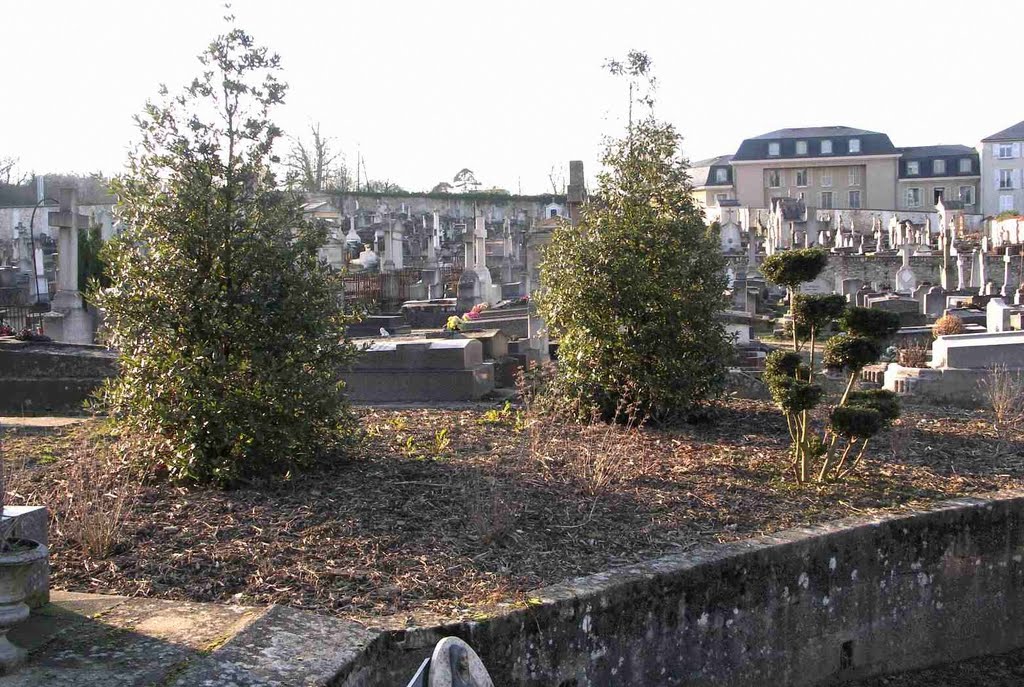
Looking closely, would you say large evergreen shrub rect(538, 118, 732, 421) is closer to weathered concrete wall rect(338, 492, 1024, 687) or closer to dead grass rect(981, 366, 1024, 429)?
dead grass rect(981, 366, 1024, 429)

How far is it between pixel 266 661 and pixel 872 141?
81496 millimetres

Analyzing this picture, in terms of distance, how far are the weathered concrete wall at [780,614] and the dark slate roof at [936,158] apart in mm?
76753

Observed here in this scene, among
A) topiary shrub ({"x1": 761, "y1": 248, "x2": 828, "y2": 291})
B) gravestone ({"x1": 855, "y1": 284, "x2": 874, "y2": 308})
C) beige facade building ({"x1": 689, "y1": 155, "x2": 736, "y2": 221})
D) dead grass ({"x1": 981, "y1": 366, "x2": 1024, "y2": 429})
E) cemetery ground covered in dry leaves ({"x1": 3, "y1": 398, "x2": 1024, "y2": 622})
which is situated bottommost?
cemetery ground covered in dry leaves ({"x1": 3, "y1": 398, "x2": 1024, "y2": 622})

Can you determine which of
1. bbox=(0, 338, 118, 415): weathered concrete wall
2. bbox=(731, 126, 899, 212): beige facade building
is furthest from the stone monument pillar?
bbox=(731, 126, 899, 212): beige facade building

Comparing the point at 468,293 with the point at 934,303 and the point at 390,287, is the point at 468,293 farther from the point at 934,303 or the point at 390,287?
the point at 934,303

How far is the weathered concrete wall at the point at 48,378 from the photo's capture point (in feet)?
36.1

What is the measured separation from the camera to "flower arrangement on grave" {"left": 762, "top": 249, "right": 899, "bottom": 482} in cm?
686

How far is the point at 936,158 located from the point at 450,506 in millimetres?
79071

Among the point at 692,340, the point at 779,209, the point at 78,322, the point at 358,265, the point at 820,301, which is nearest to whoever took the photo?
the point at 820,301

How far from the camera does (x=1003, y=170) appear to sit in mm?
75938

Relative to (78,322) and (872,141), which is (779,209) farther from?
(78,322)

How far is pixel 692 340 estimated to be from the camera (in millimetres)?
9109

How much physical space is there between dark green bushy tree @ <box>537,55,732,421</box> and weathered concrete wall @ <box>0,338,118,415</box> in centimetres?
486

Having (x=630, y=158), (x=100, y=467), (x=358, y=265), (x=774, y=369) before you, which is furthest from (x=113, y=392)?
(x=358, y=265)
